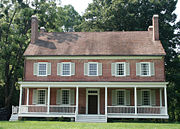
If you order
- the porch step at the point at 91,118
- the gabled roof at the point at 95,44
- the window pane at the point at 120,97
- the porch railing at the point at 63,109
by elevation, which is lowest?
the porch step at the point at 91,118

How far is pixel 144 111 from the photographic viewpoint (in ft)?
→ 83.3

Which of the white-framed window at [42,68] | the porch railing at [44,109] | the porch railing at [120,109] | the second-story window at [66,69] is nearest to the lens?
the porch railing at [120,109]

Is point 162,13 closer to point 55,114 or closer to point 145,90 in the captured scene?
point 145,90

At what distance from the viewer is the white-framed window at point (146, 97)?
88.1 ft

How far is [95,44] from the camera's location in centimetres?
2948

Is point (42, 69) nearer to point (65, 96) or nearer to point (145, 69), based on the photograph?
point (65, 96)

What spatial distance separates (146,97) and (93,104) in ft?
17.5

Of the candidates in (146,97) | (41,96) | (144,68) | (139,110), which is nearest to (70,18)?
(41,96)

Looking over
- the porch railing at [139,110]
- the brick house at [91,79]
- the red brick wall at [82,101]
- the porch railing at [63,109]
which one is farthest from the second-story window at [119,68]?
the porch railing at [63,109]

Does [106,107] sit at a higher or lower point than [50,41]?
lower

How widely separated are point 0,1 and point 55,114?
1709cm

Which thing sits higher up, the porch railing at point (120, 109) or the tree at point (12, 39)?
the tree at point (12, 39)

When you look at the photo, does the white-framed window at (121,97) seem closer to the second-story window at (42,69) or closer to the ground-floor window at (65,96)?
the ground-floor window at (65,96)

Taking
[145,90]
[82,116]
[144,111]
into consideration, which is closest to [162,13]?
[145,90]
